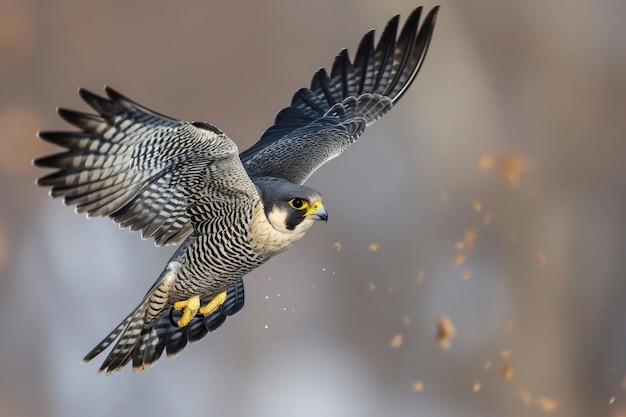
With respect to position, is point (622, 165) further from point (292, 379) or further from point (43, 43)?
point (43, 43)

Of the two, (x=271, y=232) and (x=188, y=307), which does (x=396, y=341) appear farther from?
(x=271, y=232)

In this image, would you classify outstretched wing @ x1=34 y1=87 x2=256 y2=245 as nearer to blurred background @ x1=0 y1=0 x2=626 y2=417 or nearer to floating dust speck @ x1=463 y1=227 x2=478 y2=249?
blurred background @ x1=0 y1=0 x2=626 y2=417

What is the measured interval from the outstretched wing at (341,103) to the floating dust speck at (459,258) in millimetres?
783

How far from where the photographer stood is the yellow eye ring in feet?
4.30

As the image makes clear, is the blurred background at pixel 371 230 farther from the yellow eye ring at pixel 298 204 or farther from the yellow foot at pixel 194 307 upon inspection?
the yellow eye ring at pixel 298 204

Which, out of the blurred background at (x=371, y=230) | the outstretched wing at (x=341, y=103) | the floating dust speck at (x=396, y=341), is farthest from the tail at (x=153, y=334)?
the floating dust speck at (x=396, y=341)

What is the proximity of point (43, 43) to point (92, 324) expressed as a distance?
0.76 m

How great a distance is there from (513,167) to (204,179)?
1264mm

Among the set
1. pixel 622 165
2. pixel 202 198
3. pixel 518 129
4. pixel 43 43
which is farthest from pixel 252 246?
pixel 622 165

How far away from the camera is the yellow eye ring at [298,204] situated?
131 centimetres

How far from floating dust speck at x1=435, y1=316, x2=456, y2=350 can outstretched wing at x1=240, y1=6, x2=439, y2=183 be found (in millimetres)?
908

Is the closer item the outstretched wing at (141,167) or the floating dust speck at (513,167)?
the outstretched wing at (141,167)

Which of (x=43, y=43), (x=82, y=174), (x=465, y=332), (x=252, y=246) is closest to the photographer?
(x=82, y=174)

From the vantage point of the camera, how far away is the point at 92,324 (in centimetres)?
217
